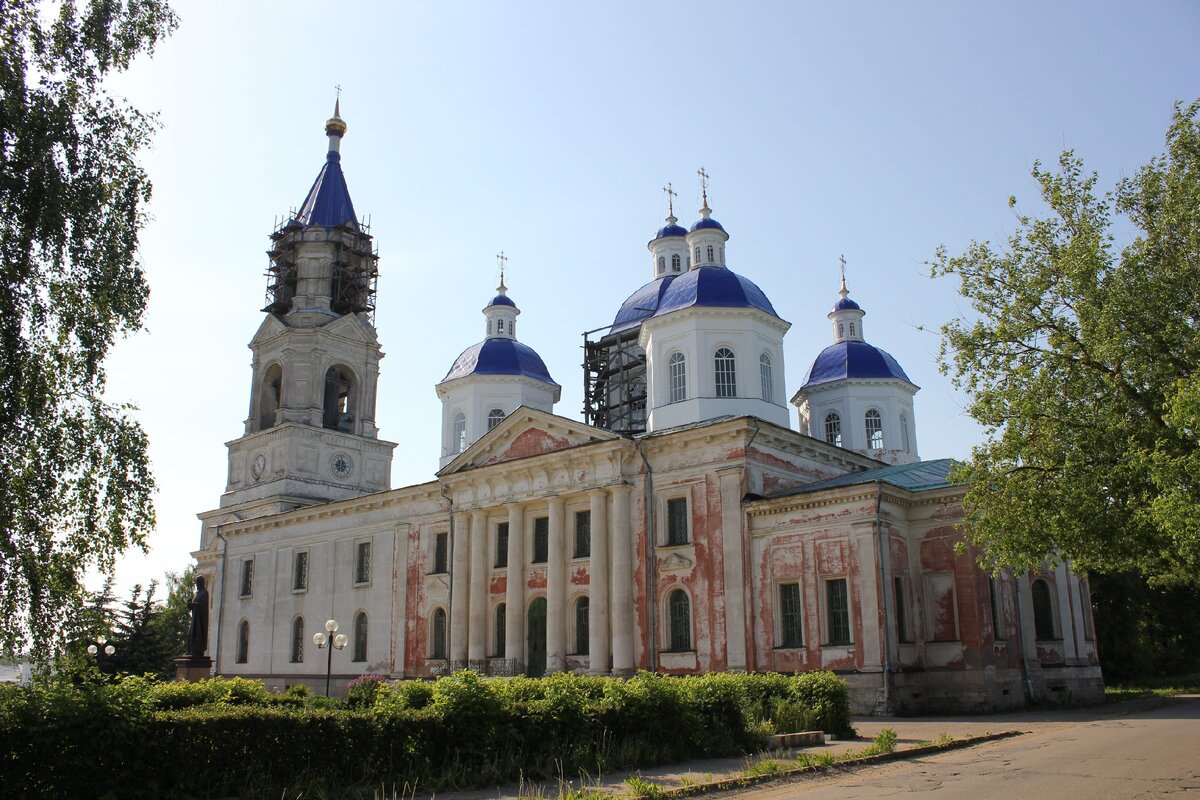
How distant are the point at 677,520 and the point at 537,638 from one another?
287 inches

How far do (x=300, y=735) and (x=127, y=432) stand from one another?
18.5 ft

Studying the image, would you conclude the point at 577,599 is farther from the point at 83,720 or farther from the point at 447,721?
the point at 83,720

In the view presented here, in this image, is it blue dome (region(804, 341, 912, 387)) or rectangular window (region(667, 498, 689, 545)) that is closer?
rectangular window (region(667, 498, 689, 545))

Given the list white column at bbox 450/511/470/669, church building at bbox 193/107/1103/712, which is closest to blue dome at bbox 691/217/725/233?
church building at bbox 193/107/1103/712

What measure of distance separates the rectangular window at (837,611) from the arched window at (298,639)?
26.0 meters

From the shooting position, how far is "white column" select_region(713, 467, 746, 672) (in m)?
30.5

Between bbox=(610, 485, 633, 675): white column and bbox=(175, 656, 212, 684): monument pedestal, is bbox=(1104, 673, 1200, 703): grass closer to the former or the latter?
bbox=(610, 485, 633, 675): white column

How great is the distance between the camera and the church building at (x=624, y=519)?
96.6 ft

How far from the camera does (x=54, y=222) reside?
48.3 feet

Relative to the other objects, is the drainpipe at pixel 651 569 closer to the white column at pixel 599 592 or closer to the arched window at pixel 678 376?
the white column at pixel 599 592

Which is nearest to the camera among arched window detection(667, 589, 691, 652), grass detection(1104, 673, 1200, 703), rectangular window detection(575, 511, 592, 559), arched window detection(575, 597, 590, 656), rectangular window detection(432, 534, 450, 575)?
arched window detection(667, 589, 691, 652)

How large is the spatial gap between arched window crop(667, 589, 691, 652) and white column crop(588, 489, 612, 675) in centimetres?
222

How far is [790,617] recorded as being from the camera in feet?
100

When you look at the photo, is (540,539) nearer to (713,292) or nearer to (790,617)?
(790,617)
